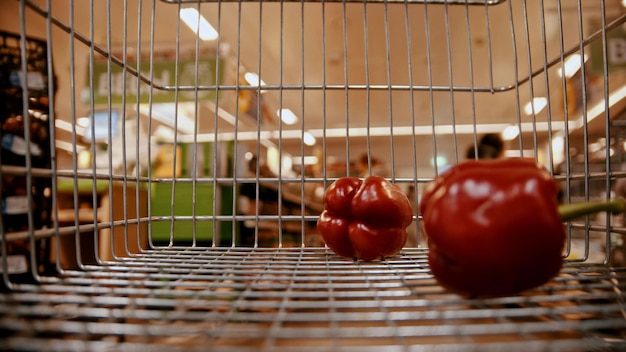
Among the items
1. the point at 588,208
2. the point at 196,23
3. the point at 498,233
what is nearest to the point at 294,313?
the point at 498,233

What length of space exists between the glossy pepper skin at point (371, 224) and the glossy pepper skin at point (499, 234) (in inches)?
9.3

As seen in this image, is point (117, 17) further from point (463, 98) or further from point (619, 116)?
point (463, 98)

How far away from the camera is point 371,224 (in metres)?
0.69

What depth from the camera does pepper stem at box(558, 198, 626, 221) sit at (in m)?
0.45

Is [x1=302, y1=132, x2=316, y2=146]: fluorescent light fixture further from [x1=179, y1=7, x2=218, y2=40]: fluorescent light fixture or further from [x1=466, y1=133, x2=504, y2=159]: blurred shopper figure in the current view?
[x1=466, y1=133, x2=504, y2=159]: blurred shopper figure

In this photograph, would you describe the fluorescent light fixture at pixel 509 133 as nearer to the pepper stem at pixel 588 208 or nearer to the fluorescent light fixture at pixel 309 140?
the fluorescent light fixture at pixel 309 140

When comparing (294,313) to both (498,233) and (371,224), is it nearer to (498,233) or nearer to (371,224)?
(498,233)

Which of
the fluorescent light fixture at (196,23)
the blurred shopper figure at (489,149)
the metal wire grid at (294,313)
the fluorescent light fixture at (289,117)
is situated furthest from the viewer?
the fluorescent light fixture at (289,117)

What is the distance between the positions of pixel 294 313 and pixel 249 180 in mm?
417

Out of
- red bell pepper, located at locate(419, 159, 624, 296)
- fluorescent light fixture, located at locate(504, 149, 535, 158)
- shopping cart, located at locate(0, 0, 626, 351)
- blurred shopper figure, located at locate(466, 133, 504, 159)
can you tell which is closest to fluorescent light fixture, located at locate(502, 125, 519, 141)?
shopping cart, located at locate(0, 0, 626, 351)

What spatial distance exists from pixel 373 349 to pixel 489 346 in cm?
7

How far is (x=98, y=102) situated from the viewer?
2.80 meters

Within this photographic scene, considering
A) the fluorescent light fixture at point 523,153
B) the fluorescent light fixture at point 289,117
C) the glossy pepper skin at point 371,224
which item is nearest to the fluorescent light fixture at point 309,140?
the fluorescent light fixture at point 289,117

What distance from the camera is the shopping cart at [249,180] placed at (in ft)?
1.05
